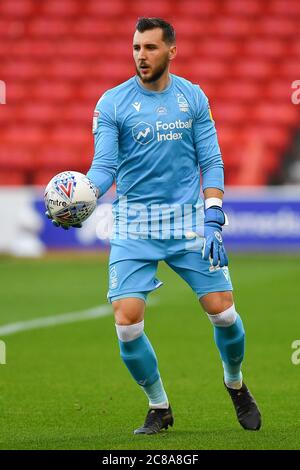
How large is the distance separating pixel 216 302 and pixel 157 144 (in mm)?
979

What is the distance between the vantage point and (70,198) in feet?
21.1

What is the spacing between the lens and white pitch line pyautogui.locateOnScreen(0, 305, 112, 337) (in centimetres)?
1190

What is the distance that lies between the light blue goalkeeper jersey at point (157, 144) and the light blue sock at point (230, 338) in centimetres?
71

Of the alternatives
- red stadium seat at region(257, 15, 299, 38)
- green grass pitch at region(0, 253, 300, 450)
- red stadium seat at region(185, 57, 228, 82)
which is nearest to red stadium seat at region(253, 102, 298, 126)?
red stadium seat at region(185, 57, 228, 82)

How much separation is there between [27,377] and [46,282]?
7741 millimetres

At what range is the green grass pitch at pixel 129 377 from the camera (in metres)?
6.61

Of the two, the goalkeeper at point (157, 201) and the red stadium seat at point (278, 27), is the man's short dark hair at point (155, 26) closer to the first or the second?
the goalkeeper at point (157, 201)

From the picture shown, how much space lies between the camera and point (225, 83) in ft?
84.6

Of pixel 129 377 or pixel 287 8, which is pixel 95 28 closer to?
pixel 287 8

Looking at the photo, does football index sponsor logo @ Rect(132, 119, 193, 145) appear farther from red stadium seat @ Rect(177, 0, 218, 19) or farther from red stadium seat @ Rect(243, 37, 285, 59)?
red stadium seat @ Rect(177, 0, 218, 19)

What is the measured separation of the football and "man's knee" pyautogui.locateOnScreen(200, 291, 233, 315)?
87 cm
